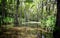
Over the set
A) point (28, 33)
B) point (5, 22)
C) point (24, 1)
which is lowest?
point (28, 33)

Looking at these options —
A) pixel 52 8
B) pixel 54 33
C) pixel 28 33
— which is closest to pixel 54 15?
pixel 52 8

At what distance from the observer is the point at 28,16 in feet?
7.25

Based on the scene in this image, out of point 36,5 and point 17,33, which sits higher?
point 36,5

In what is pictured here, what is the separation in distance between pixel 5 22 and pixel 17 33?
0.93 feet

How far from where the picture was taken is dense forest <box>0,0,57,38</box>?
217 centimetres

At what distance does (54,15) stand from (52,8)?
153mm

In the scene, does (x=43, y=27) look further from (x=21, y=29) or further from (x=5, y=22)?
(x=5, y=22)

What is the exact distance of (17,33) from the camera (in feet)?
7.36

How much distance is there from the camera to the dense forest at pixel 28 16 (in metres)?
2.17

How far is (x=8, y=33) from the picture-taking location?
2.22m

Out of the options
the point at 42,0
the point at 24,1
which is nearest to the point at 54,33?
the point at 42,0

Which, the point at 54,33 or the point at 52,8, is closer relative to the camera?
the point at 54,33

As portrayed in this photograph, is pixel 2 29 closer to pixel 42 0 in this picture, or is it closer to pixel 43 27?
pixel 43 27

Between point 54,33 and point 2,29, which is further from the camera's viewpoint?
point 2,29
